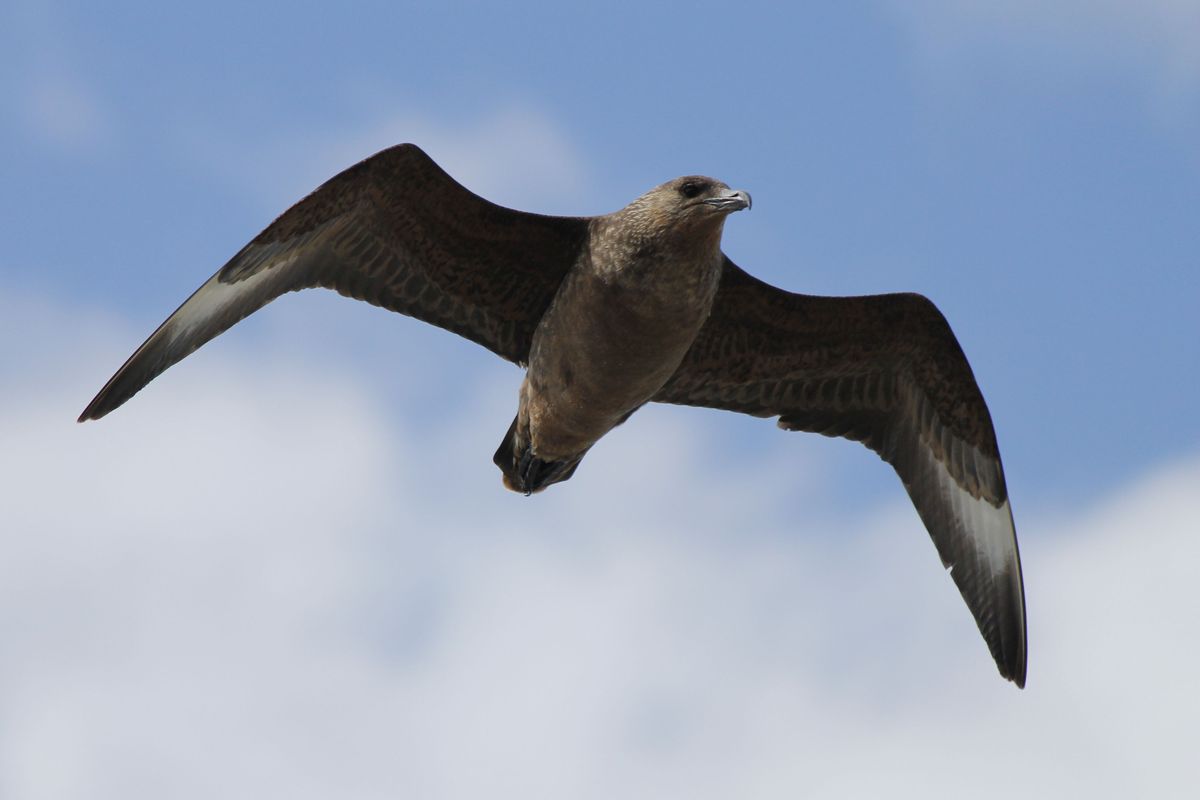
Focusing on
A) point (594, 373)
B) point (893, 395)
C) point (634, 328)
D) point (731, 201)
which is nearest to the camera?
point (731, 201)

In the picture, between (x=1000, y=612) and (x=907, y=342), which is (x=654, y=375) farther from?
(x=1000, y=612)

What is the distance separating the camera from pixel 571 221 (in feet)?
27.4

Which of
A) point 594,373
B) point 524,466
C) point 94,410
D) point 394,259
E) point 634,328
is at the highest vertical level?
point 394,259

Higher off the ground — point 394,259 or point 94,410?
point 394,259

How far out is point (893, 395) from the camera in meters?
9.40

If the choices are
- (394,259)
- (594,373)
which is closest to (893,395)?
(594,373)

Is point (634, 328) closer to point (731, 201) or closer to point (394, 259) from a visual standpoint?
point (731, 201)

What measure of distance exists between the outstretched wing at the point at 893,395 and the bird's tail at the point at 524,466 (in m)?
0.67

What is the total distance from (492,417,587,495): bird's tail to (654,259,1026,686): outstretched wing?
2.20 feet

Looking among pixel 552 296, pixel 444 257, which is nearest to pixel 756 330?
pixel 552 296

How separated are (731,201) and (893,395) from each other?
217cm

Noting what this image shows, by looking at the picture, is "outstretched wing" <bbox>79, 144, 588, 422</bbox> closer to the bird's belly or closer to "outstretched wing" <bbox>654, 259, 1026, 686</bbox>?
the bird's belly

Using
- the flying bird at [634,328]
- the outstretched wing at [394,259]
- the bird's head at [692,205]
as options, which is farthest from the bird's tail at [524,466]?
the bird's head at [692,205]

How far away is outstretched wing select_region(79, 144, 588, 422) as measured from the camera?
823 cm
